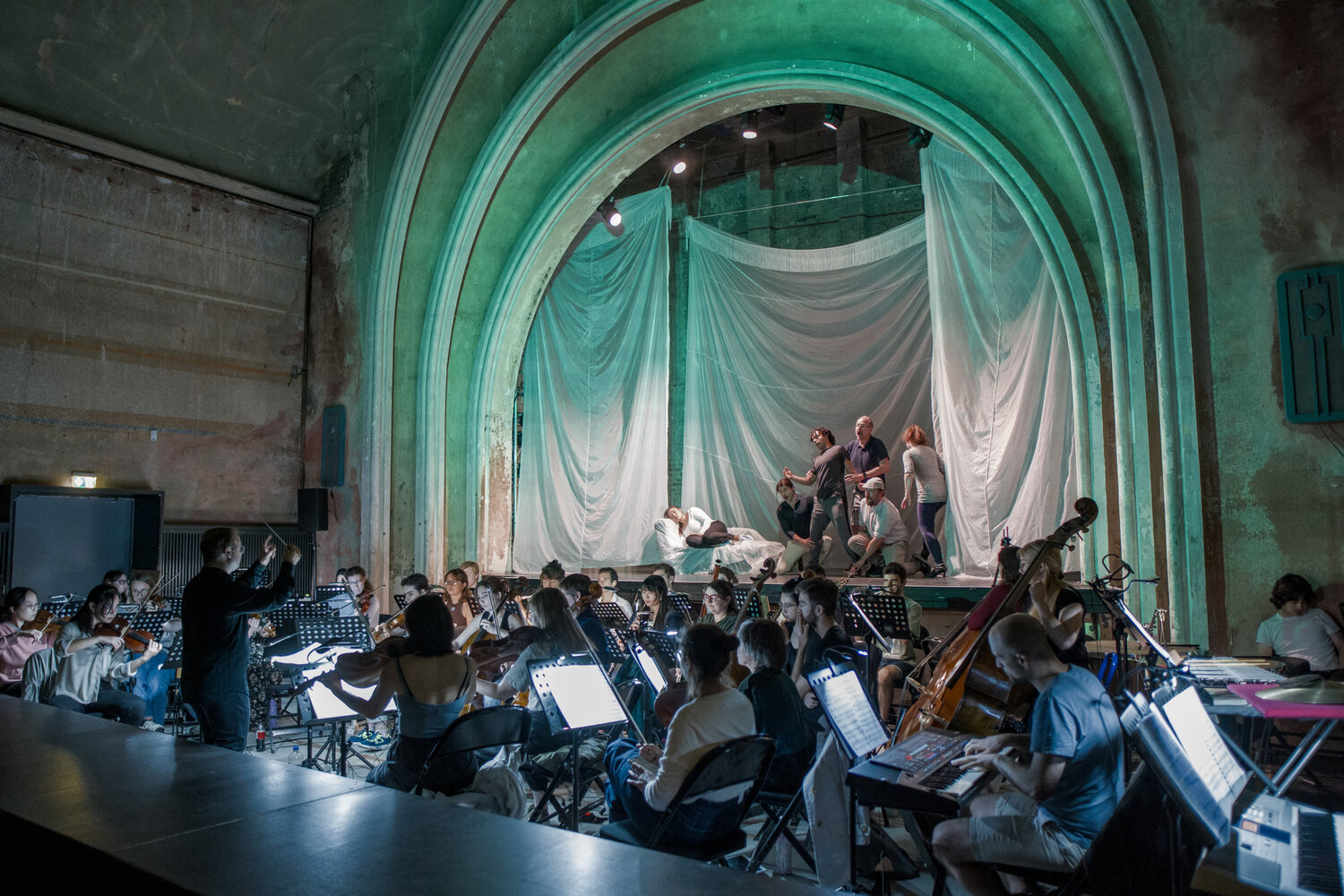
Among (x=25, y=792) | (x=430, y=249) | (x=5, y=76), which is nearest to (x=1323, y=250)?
(x=25, y=792)

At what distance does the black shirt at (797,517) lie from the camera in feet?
36.9

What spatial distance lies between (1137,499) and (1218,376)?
123 centimetres

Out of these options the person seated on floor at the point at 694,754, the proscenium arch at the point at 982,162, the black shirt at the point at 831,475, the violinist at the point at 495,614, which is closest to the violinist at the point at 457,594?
the violinist at the point at 495,614

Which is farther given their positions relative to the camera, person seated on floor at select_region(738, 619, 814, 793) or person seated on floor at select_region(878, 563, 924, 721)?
person seated on floor at select_region(878, 563, 924, 721)

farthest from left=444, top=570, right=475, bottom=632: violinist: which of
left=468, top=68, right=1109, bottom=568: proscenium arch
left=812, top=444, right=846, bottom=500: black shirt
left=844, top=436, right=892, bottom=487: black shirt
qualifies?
left=844, top=436, right=892, bottom=487: black shirt

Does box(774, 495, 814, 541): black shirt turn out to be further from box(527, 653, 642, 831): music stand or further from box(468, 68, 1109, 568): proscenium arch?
box(527, 653, 642, 831): music stand

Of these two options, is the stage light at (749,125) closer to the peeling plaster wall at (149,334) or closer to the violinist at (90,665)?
the peeling plaster wall at (149,334)

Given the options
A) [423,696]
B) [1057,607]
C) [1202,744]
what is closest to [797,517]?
[1057,607]

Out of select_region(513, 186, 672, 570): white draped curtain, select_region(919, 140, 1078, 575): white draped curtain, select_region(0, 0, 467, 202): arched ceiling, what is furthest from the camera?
select_region(513, 186, 672, 570): white draped curtain

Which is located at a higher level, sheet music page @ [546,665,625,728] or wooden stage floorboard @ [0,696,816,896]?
wooden stage floorboard @ [0,696,816,896]

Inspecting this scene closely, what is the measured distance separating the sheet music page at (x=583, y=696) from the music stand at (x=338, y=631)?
5.17 ft

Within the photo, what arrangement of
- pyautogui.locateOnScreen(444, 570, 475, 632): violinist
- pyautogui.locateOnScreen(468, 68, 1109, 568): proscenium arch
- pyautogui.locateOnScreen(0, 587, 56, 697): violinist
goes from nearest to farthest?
pyautogui.locateOnScreen(0, 587, 56, 697): violinist → pyautogui.locateOnScreen(444, 570, 475, 632): violinist → pyautogui.locateOnScreen(468, 68, 1109, 568): proscenium arch

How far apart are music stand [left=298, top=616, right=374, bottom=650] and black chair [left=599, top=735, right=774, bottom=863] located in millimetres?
2435

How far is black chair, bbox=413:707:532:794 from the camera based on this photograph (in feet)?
11.8
